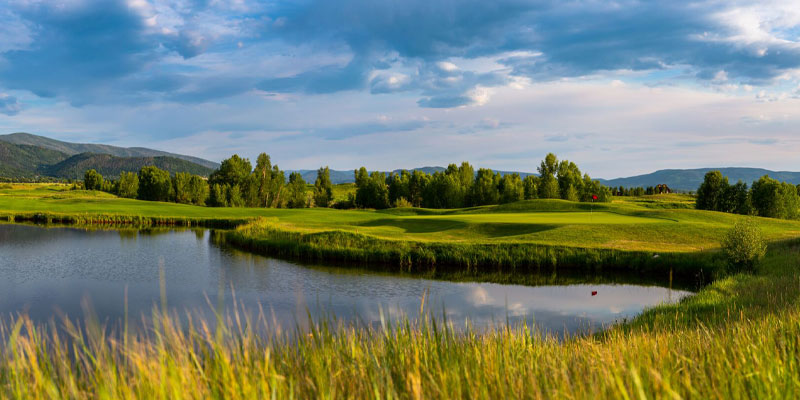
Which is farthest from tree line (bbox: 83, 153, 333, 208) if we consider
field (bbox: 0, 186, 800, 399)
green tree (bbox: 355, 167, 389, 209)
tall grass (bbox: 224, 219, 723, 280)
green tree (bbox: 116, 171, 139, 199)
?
tall grass (bbox: 224, 219, 723, 280)

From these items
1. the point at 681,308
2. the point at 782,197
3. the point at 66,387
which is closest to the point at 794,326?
the point at 681,308

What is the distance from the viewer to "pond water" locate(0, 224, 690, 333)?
13672 millimetres

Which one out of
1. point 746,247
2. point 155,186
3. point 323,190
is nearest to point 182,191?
point 155,186

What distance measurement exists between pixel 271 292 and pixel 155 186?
3019 inches

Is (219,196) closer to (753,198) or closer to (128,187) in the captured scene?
(128,187)

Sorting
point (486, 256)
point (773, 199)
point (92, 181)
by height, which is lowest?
point (486, 256)

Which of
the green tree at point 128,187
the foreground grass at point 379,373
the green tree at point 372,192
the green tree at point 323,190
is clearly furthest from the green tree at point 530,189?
the green tree at point 128,187

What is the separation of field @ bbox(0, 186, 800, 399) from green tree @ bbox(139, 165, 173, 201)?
5724 cm

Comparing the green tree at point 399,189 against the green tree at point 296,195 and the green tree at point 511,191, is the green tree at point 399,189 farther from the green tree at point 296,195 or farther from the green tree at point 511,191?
the green tree at point 296,195

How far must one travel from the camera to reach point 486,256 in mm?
22016

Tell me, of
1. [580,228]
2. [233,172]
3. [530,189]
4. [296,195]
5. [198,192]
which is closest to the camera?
[580,228]

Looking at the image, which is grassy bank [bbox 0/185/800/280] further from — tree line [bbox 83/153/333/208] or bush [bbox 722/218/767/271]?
tree line [bbox 83/153/333/208]

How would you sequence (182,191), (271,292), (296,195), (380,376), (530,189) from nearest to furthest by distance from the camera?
(380,376) → (271,292) → (530,189) → (182,191) → (296,195)

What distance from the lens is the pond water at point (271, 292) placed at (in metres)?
13.7
